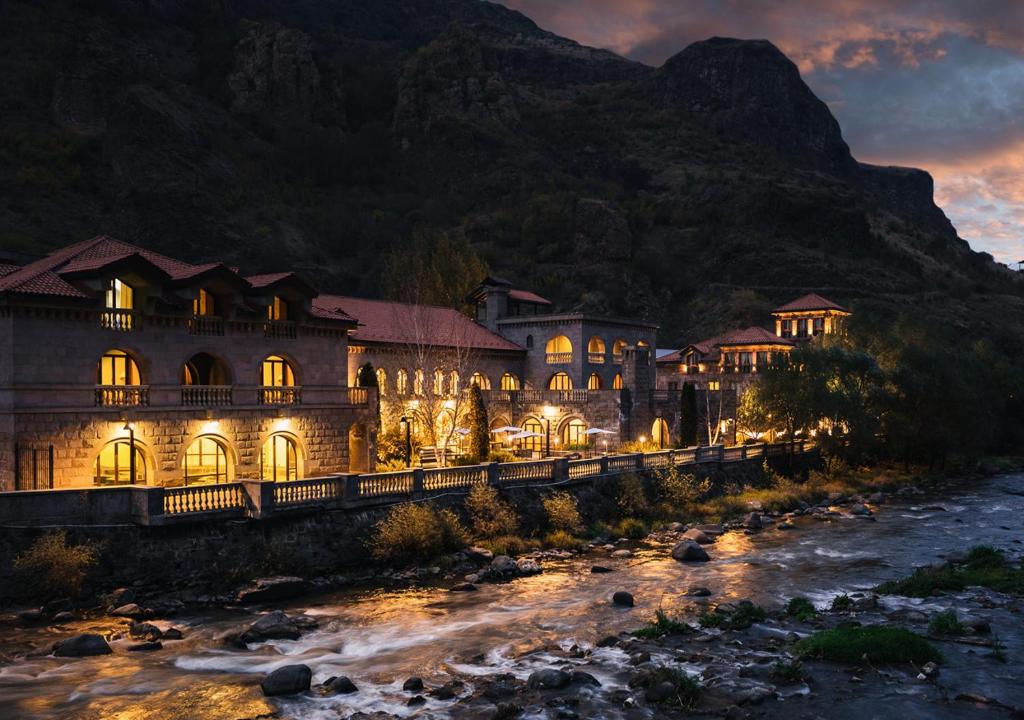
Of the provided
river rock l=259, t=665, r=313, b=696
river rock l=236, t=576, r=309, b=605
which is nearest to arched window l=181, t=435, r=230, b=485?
river rock l=236, t=576, r=309, b=605

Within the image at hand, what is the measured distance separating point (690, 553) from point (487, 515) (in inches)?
338

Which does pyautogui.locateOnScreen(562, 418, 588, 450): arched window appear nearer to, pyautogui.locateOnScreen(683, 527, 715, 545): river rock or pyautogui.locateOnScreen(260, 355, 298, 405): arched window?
pyautogui.locateOnScreen(683, 527, 715, 545): river rock

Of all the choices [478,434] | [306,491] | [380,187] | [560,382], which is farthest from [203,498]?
[380,187]

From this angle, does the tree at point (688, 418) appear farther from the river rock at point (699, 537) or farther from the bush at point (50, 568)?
the bush at point (50, 568)

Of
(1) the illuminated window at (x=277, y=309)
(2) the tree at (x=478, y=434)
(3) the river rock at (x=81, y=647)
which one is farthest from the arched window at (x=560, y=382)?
(3) the river rock at (x=81, y=647)

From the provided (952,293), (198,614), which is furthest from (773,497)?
(952,293)

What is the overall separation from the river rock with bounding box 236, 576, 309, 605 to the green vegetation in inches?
624

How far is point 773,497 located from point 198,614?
33037 mm

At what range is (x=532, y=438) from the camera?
5906 cm

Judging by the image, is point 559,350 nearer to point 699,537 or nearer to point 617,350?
point 617,350

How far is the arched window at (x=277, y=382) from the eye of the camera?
37.7 meters

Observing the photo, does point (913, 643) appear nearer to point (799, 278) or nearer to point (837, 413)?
point (837, 413)

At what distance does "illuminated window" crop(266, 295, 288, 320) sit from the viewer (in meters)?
39.0

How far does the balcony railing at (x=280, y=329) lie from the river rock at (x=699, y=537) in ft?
69.1
